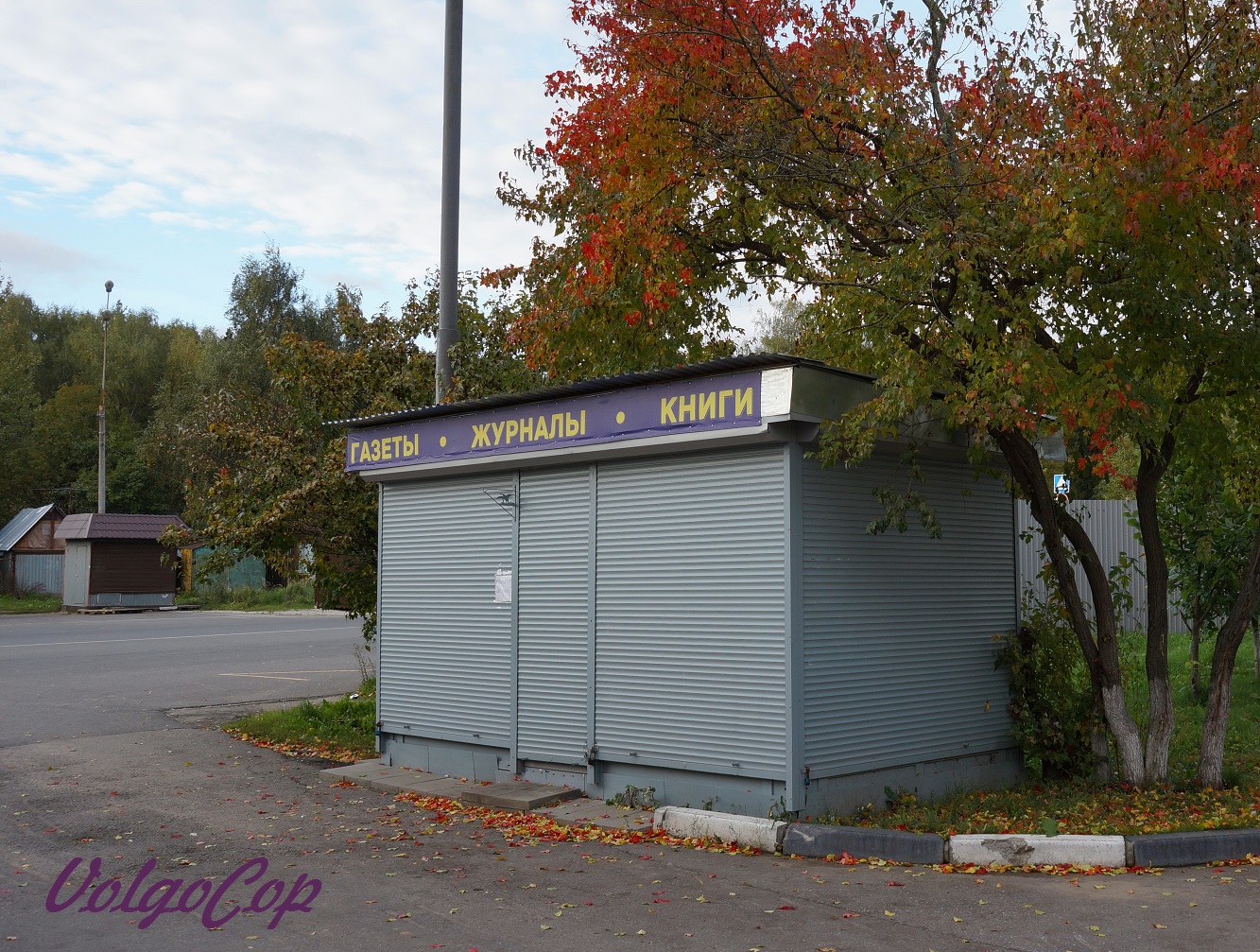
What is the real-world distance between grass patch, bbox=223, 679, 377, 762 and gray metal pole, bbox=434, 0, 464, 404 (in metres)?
3.98

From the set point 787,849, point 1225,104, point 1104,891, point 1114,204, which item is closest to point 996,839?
point 1104,891

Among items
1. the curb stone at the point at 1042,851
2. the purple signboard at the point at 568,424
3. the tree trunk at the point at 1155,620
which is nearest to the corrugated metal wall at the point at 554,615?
the purple signboard at the point at 568,424

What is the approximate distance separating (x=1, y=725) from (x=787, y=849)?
35.4 ft

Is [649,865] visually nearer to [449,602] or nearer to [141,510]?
[449,602]

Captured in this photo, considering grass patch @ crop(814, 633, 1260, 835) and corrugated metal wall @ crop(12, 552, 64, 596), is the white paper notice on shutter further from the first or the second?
corrugated metal wall @ crop(12, 552, 64, 596)

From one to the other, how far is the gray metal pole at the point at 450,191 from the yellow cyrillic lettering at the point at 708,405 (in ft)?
15.0

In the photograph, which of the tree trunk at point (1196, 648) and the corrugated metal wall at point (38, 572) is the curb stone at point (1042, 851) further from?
the corrugated metal wall at point (38, 572)

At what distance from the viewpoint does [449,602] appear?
11.1 m

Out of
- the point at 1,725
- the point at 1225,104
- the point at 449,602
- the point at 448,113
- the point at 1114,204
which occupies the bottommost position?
the point at 1,725

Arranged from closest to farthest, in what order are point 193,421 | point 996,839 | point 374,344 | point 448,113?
1. point 996,839
2. point 448,113
3. point 374,344
4. point 193,421

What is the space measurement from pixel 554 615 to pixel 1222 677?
5.59 meters

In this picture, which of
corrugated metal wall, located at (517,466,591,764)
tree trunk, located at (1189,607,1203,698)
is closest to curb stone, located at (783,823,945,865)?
corrugated metal wall, located at (517,466,591,764)

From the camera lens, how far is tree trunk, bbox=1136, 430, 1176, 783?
930cm

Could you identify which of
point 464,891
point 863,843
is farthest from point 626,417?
point 464,891
